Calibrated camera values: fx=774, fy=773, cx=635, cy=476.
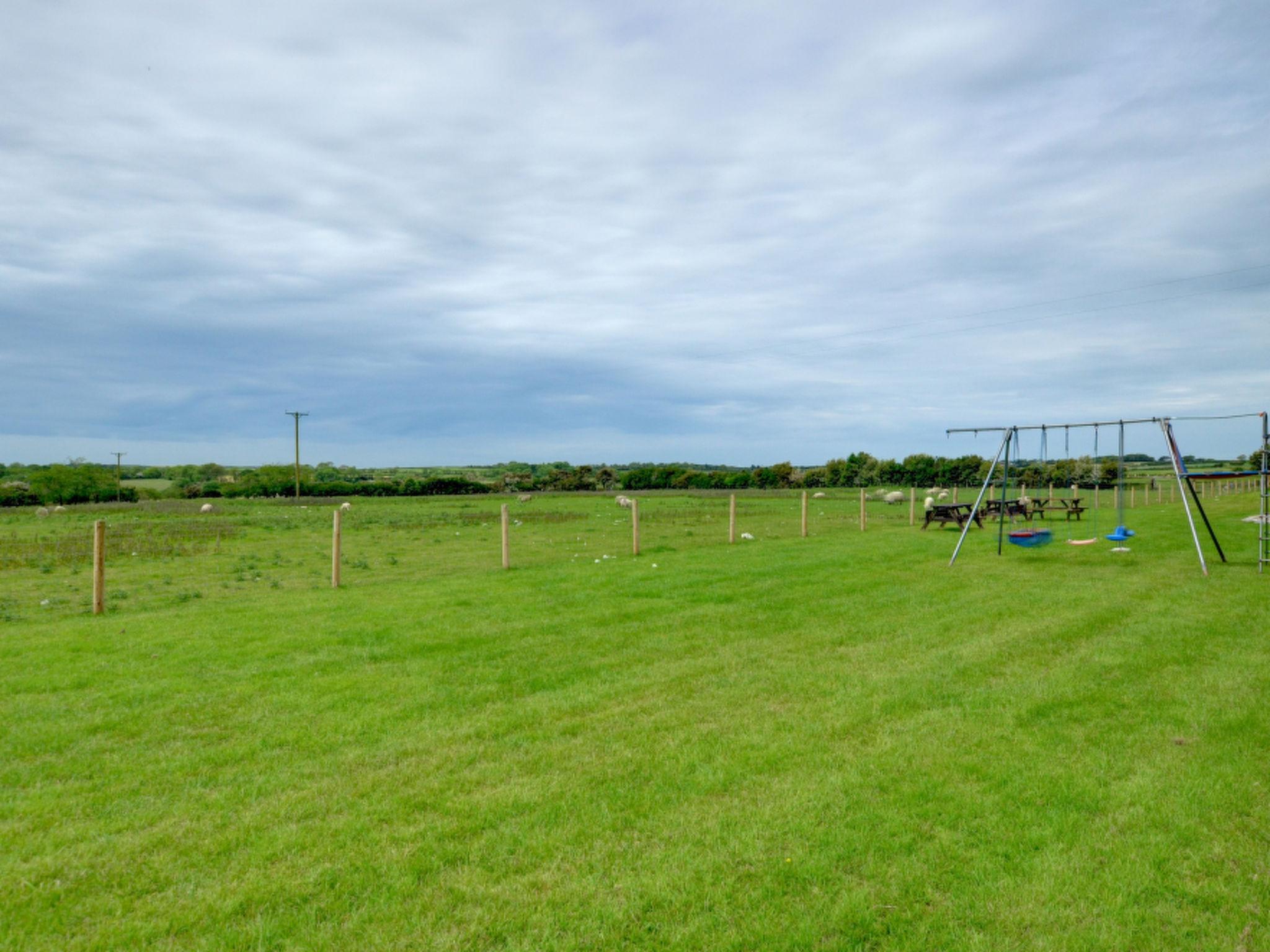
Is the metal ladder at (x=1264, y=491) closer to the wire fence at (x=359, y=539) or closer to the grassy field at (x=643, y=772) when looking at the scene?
the grassy field at (x=643, y=772)

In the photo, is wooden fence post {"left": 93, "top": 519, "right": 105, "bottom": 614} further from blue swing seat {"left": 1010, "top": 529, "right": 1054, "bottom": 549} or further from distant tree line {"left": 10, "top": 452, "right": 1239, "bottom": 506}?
distant tree line {"left": 10, "top": 452, "right": 1239, "bottom": 506}

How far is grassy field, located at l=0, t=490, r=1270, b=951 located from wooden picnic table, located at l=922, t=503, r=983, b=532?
12032 millimetres

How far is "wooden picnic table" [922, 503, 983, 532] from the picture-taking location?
2425 cm

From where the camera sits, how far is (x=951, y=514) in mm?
24391

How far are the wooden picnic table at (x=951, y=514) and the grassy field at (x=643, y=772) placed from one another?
12032 mm

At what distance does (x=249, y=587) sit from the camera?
15422 mm

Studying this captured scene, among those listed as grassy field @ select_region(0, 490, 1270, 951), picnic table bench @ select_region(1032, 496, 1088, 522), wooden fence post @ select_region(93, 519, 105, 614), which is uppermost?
picnic table bench @ select_region(1032, 496, 1088, 522)

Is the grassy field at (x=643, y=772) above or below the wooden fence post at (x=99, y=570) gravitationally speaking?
below

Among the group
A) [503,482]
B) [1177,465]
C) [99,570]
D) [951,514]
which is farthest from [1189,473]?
[503,482]

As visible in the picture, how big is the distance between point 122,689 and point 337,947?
5.38m

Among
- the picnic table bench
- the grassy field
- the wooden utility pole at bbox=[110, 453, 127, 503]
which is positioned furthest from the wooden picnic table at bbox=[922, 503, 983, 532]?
the wooden utility pole at bbox=[110, 453, 127, 503]

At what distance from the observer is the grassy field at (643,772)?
3627mm

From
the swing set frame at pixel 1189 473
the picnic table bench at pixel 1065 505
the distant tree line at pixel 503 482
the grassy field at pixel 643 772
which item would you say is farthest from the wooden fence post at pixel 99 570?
the distant tree line at pixel 503 482

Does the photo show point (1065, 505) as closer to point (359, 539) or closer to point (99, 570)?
point (359, 539)
